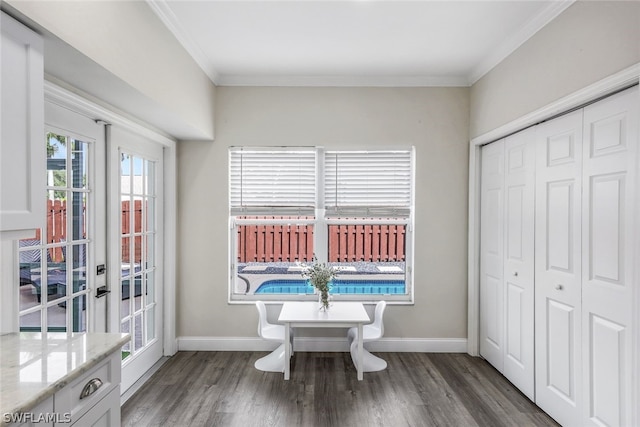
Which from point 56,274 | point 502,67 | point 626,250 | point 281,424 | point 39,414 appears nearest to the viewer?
point 39,414

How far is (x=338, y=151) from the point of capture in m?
3.67

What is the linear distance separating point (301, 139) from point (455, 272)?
207 centimetres

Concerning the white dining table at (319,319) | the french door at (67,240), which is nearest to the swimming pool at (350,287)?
the white dining table at (319,319)

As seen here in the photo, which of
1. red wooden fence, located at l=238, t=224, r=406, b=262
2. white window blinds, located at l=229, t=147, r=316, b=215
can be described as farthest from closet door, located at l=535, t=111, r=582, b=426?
white window blinds, located at l=229, t=147, r=316, b=215

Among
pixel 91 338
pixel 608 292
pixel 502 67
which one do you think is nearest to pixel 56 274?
pixel 91 338

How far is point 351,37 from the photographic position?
274 cm

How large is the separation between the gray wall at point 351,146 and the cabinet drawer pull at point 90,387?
2.16m

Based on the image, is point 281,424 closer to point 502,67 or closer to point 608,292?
point 608,292

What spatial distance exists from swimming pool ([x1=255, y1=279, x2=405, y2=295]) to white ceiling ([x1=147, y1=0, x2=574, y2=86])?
2.06 m

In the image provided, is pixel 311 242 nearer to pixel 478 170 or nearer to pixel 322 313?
pixel 322 313

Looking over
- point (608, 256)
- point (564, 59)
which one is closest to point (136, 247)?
point (608, 256)

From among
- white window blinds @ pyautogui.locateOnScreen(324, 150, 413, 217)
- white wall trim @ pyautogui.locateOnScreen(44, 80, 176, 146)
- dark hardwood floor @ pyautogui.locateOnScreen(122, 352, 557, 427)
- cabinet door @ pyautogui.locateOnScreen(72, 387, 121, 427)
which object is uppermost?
white wall trim @ pyautogui.locateOnScreen(44, 80, 176, 146)

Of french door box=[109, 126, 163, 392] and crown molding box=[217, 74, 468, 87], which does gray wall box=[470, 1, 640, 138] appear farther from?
french door box=[109, 126, 163, 392]

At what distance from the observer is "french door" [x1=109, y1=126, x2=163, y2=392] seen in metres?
2.61
